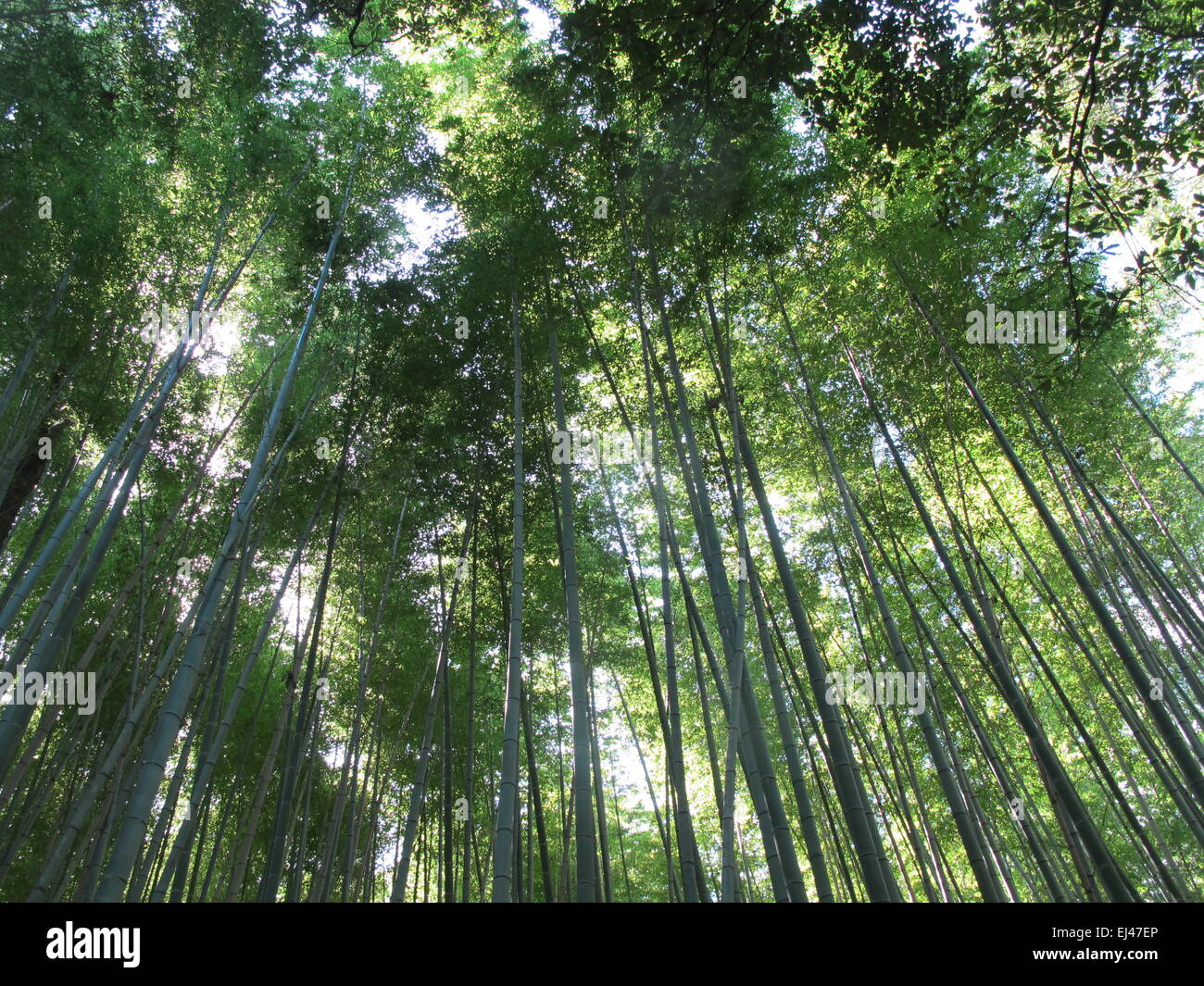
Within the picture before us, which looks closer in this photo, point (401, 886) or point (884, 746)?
point (401, 886)

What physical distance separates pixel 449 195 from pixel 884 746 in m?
7.70

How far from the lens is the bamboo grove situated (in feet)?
8.76

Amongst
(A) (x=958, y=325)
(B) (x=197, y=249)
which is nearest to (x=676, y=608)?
(A) (x=958, y=325)

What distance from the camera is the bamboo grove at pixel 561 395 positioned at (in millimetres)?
2670

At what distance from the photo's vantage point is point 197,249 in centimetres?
520

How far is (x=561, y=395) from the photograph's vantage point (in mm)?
4242

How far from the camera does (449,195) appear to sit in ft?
16.5
